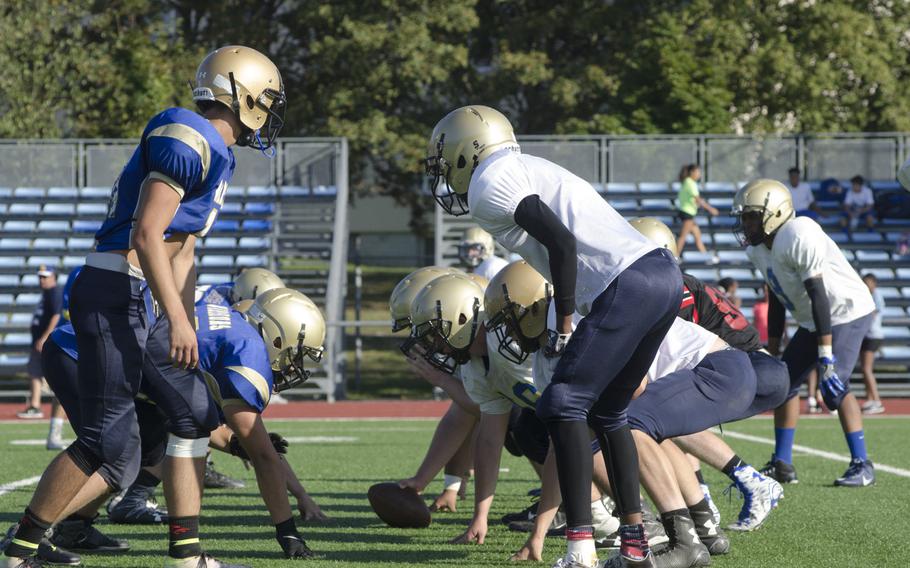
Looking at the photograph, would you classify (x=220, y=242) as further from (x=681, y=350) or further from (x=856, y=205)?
(x=681, y=350)

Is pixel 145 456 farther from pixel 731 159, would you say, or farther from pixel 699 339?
pixel 731 159

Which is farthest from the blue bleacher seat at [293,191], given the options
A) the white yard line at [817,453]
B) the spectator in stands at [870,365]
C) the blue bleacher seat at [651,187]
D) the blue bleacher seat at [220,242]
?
the white yard line at [817,453]

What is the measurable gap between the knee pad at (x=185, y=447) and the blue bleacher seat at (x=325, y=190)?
14.4 m

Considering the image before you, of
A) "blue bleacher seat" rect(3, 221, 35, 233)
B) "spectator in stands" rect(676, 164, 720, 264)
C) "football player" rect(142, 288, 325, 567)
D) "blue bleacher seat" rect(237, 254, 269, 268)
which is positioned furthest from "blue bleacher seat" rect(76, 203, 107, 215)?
"football player" rect(142, 288, 325, 567)

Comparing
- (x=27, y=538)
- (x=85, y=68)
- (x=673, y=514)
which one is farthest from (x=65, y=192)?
(x=673, y=514)

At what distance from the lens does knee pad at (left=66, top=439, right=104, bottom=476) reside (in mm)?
4523

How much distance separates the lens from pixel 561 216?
4.48 metres

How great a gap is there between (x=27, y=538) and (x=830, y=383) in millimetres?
5085

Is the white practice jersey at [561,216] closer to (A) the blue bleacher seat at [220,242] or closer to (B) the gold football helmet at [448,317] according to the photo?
(B) the gold football helmet at [448,317]

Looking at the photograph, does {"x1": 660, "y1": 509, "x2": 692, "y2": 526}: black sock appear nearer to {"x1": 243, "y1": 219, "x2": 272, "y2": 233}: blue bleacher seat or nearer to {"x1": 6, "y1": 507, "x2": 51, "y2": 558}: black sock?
{"x1": 6, "y1": 507, "x2": 51, "y2": 558}: black sock

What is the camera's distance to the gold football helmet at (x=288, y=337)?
5715 mm

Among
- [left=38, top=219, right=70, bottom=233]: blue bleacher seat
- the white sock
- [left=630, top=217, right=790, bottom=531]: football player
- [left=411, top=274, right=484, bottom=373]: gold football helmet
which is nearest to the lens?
[left=411, top=274, right=484, bottom=373]: gold football helmet

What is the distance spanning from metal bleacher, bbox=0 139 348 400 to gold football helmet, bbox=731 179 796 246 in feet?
31.4

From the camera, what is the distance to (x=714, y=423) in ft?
17.2
